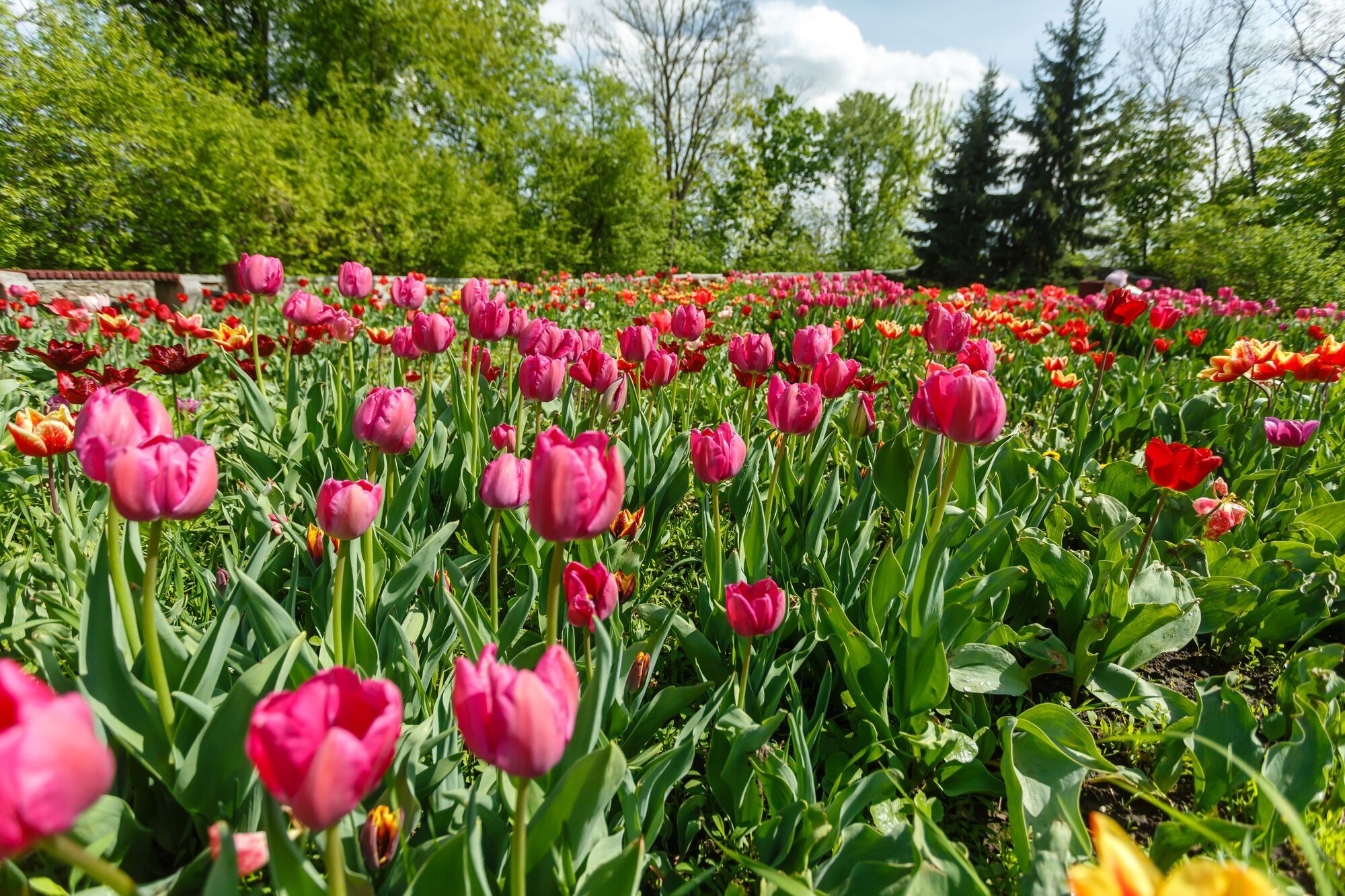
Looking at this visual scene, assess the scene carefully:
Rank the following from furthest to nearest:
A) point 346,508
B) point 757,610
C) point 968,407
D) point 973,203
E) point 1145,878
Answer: point 973,203 → point 968,407 → point 757,610 → point 346,508 → point 1145,878

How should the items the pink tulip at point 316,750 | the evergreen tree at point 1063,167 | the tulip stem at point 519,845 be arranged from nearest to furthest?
1. the pink tulip at point 316,750
2. the tulip stem at point 519,845
3. the evergreen tree at point 1063,167

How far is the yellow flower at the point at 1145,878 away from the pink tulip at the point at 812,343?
1.59m

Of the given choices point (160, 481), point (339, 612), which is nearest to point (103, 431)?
point (160, 481)

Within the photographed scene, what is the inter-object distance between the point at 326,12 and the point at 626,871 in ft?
63.8

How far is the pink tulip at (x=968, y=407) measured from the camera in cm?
129

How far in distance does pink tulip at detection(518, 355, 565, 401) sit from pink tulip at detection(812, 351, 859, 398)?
0.72 meters

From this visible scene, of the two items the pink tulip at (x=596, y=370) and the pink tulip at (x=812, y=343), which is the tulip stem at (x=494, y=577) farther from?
the pink tulip at (x=812, y=343)

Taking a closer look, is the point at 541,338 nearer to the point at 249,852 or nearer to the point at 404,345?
the point at 404,345

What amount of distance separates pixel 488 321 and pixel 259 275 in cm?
91

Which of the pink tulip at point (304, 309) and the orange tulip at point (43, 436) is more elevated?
the pink tulip at point (304, 309)

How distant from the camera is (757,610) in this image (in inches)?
45.0

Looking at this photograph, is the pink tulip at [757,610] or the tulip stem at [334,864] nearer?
the tulip stem at [334,864]

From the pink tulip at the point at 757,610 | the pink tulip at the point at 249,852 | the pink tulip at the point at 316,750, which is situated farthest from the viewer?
the pink tulip at the point at 757,610

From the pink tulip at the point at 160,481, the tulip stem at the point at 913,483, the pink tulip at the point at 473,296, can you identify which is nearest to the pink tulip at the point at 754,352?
the tulip stem at the point at 913,483
